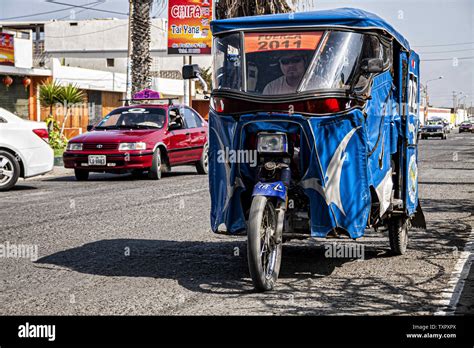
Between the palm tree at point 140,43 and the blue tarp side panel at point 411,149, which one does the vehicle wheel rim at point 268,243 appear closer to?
the blue tarp side panel at point 411,149

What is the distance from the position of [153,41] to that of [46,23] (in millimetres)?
8600

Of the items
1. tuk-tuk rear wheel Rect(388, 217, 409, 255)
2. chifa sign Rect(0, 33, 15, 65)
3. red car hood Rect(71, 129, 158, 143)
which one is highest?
chifa sign Rect(0, 33, 15, 65)

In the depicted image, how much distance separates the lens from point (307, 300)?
21.0ft

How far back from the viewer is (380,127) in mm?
7781

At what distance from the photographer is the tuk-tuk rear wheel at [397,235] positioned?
852 cm

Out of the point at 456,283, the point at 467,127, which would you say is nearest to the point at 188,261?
the point at 456,283

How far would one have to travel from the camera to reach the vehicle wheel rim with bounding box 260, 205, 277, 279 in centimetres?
688

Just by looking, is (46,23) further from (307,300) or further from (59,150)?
(307,300)

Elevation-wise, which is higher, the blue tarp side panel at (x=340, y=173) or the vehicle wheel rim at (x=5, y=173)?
the blue tarp side panel at (x=340, y=173)

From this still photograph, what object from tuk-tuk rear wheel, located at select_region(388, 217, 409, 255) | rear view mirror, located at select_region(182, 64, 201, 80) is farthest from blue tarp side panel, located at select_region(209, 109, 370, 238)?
tuk-tuk rear wheel, located at select_region(388, 217, 409, 255)

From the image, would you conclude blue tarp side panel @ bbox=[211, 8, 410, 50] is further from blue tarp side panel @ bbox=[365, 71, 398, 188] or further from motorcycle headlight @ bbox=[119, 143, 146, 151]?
motorcycle headlight @ bbox=[119, 143, 146, 151]

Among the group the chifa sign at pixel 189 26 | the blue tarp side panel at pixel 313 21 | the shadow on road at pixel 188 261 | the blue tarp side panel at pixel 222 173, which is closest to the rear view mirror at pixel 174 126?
the shadow on road at pixel 188 261

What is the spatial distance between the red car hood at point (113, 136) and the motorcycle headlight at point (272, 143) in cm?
1104
